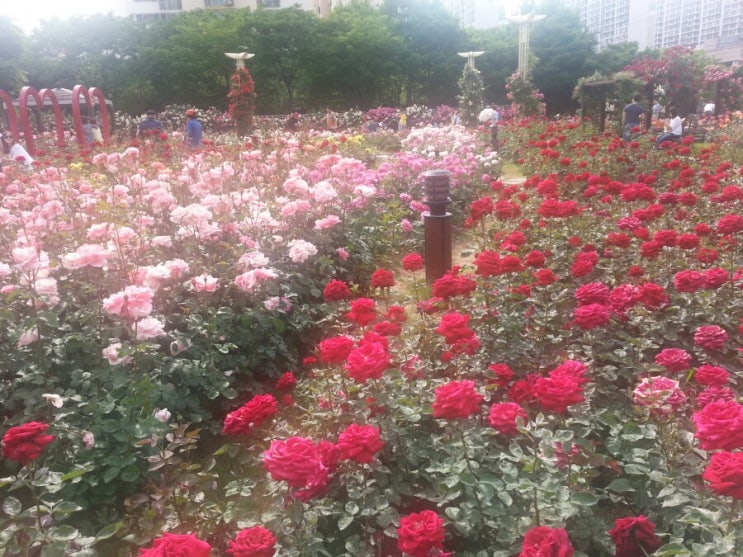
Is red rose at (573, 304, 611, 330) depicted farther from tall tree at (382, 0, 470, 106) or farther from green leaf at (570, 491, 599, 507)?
tall tree at (382, 0, 470, 106)

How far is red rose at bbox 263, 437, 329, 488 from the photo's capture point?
4.32ft

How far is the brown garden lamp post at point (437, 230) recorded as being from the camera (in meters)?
4.20

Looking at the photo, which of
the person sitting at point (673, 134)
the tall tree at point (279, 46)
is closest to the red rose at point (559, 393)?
the person sitting at point (673, 134)

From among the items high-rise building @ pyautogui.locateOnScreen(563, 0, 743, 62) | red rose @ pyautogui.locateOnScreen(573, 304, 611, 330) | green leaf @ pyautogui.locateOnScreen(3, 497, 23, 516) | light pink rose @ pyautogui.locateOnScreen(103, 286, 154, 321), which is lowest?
green leaf @ pyautogui.locateOnScreen(3, 497, 23, 516)

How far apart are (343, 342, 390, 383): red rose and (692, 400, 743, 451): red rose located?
797 mm

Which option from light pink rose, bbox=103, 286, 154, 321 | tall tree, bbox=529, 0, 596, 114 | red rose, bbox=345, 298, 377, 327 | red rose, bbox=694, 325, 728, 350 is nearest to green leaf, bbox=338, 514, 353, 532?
red rose, bbox=345, 298, 377, 327

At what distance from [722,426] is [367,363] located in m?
0.86

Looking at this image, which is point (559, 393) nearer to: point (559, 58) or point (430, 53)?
point (430, 53)

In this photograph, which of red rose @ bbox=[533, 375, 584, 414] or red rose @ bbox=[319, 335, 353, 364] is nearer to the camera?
red rose @ bbox=[533, 375, 584, 414]

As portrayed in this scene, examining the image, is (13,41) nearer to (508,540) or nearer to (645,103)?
(645,103)

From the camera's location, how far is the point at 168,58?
33.2 m

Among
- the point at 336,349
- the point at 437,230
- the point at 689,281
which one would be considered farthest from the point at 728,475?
the point at 437,230

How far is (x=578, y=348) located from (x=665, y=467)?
845mm

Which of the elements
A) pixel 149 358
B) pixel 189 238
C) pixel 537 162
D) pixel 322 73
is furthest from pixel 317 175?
pixel 322 73
